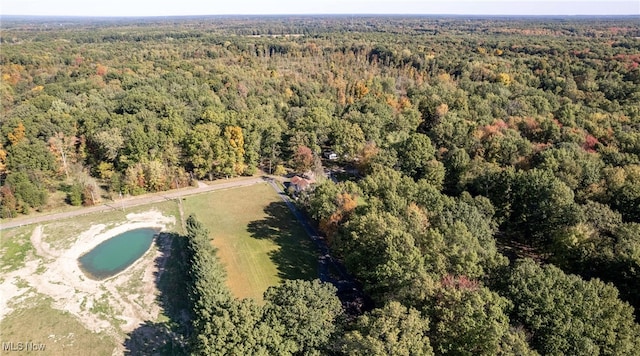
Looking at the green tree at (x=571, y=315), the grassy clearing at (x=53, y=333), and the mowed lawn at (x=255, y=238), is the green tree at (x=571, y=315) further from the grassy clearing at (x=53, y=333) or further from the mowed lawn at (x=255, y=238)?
the grassy clearing at (x=53, y=333)

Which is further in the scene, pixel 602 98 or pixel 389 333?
pixel 602 98

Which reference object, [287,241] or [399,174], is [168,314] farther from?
[399,174]

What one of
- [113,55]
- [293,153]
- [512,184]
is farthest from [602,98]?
[113,55]

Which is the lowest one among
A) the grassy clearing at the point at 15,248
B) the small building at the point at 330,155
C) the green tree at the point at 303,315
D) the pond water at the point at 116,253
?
the pond water at the point at 116,253

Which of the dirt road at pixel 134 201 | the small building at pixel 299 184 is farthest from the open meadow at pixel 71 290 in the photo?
the small building at pixel 299 184

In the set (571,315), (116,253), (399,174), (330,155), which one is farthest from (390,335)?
(330,155)

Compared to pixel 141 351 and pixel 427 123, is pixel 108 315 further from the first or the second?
pixel 427 123

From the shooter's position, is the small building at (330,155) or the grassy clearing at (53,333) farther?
the small building at (330,155)

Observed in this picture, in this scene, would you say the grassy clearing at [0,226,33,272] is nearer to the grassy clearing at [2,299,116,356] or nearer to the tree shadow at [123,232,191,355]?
the grassy clearing at [2,299,116,356]

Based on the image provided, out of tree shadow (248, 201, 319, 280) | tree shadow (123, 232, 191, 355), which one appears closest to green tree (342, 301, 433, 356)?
tree shadow (123, 232, 191, 355)
